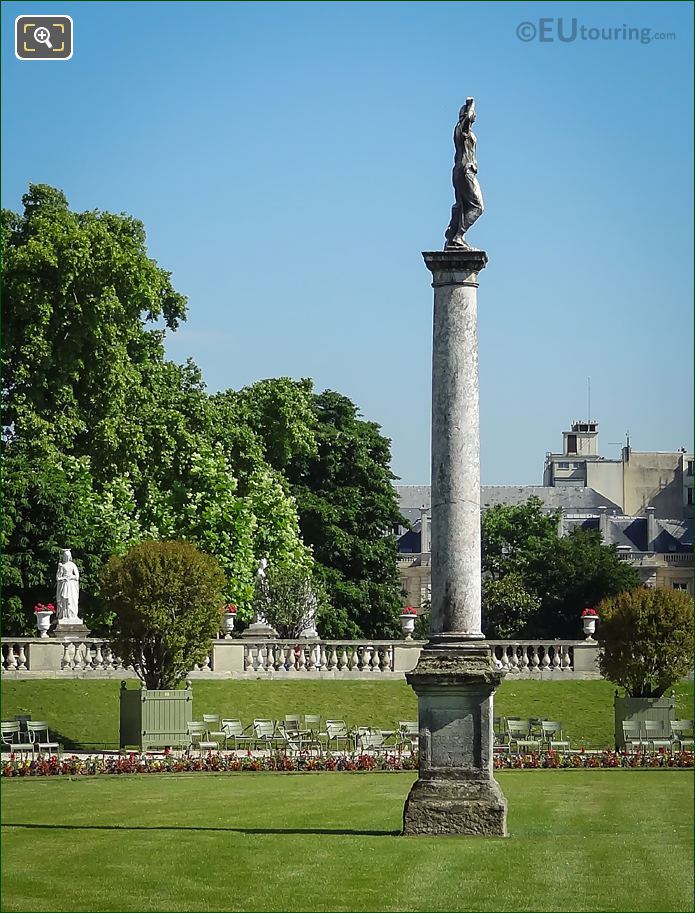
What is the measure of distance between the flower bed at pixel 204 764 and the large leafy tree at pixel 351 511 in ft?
117

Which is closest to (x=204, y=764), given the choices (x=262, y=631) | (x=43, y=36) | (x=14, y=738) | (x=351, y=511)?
(x=14, y=738)

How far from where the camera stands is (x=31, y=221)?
5669 centimetres

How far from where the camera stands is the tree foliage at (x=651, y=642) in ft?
127

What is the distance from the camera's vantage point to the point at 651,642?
1524 inches

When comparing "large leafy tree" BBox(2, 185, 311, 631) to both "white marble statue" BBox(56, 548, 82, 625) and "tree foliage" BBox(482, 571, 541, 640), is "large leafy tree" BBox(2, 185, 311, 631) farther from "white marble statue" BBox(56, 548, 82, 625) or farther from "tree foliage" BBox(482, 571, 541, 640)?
"tree foliage" BBox(482, 571, 541, 640)

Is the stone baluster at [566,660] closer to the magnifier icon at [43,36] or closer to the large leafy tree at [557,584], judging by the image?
the large leafy tree at [557,584]

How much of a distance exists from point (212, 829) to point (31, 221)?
39431mm

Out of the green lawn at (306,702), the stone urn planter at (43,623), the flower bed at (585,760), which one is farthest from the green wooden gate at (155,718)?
the stone urn planter at (43,623)

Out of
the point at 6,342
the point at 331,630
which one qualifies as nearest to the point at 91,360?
the point at 6,342

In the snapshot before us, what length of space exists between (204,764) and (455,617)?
13.1 meters

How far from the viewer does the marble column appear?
19516mm

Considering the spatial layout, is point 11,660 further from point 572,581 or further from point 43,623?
point 572,581

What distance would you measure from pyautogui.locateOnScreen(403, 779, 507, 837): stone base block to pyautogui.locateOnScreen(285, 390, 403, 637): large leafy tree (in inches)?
1912

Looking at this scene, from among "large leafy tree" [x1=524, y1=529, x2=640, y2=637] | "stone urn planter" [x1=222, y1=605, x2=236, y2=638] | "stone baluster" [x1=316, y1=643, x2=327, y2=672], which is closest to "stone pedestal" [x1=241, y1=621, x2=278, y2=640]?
"stone urn planter" [x1=222, y1=605, x2=236, y2=638]
